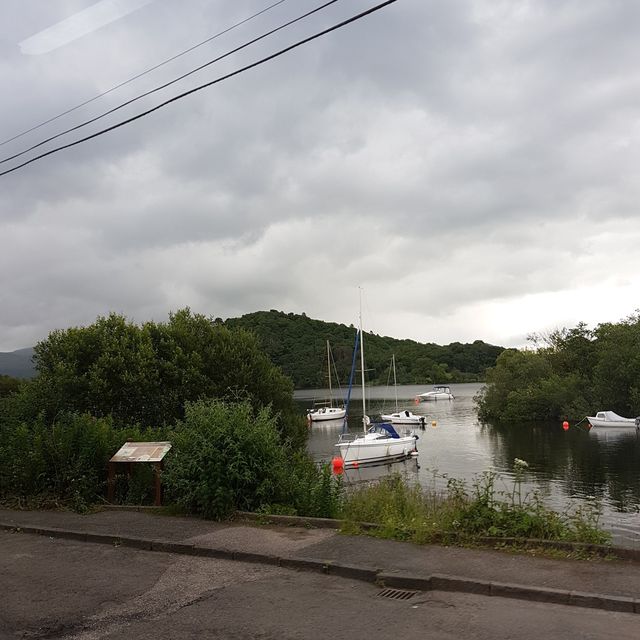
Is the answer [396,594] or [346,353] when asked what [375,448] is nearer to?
[396,594]

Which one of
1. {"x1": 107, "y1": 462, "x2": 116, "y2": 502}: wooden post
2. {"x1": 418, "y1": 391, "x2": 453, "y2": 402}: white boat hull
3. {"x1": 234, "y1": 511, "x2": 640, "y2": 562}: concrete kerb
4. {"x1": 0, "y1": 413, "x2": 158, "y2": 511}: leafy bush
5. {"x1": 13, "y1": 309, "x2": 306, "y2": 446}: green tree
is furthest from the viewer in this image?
{"x1": 418, "y1": 391, "x2": 453, "y2": 402}: white boat hull

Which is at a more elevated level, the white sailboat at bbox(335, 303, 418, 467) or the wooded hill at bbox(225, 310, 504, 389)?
the wooded hill at bbox(225, 310, 504, 389)

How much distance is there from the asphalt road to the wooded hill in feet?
126

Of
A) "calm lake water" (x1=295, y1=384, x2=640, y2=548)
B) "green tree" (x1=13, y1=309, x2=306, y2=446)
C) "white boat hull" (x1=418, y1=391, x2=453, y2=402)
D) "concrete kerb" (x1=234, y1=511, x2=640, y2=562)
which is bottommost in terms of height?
"calm lake water" (x1=295, y1=384, x2=640, y2=548)

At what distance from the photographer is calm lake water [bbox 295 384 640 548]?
2884cm

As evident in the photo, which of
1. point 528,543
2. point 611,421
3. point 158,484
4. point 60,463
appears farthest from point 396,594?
point 611,421

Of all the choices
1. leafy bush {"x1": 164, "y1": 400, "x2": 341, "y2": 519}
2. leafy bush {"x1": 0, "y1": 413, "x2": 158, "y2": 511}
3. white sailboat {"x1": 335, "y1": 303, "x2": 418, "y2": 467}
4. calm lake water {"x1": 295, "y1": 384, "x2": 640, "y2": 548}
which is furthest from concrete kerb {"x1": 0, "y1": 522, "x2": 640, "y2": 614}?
white sailboat {"x1": 335, "y1": 303, "x2": 418, "y2": 467}

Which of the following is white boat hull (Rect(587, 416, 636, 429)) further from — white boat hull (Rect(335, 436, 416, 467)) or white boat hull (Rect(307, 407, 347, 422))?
white boat hull (Rect(307, 407, 347, 422))

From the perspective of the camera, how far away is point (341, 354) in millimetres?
102000

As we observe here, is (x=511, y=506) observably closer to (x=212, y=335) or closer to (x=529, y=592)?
(x=529, y=592)

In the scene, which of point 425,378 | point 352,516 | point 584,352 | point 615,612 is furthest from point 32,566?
point 425,378

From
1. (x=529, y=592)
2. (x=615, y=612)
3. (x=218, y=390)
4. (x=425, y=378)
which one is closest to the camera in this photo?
(x=615, y=612)

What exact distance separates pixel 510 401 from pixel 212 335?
5181cm

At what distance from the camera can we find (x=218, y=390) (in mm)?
25219
